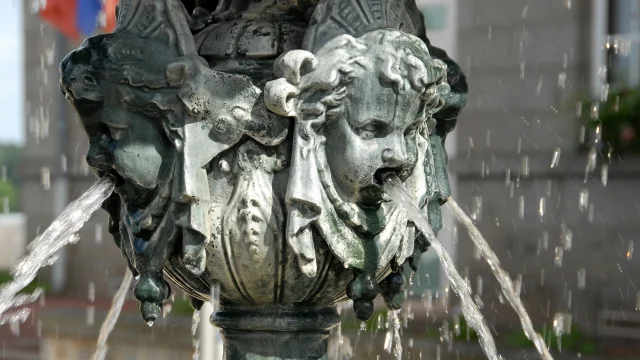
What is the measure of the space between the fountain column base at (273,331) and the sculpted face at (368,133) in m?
0.37

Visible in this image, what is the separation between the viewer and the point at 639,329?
666 cm

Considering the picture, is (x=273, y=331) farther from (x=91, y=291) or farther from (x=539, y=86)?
(x=91, y=291)

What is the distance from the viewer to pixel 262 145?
2.08 metres

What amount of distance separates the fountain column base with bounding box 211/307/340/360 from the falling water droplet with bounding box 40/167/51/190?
28.8 ft

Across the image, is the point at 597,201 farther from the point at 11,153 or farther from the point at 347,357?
the point at 11,153

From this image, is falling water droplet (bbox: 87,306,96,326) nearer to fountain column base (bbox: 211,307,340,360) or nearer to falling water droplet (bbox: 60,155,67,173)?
falling water droplet (bbox: 60,155,67,173)

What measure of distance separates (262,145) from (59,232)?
0.52 meters

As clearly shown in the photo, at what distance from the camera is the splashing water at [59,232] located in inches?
84.9

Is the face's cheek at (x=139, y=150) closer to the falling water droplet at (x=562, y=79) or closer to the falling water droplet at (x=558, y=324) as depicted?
the falling water droplet at (x=558, y=324)

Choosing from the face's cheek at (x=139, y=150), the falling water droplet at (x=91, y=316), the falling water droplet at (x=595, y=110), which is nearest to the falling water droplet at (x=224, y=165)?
the face's cheek at (x=139, y=150)

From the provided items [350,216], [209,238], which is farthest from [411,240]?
[209,238]

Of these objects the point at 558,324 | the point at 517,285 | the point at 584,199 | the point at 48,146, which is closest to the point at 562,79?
the point at 584,199

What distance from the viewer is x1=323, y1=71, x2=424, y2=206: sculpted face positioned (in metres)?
2.01

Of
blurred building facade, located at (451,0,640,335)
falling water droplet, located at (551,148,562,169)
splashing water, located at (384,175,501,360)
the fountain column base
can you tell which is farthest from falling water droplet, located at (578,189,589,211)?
the fountain column base
